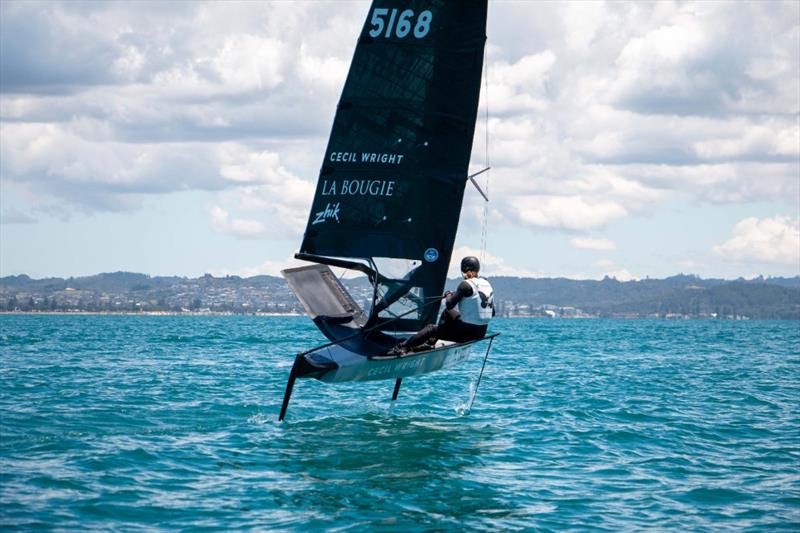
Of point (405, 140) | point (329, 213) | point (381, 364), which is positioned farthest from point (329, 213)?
point (381, 364)

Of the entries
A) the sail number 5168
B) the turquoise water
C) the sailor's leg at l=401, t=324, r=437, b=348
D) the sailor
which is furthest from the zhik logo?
the turquoise water

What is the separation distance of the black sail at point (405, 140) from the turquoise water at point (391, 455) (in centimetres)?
364

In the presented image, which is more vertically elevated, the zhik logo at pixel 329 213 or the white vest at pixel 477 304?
the zhik logo at pixel 329 213

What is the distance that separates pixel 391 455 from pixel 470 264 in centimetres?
436

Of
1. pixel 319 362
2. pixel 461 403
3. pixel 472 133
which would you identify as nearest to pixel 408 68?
pixel 472 133

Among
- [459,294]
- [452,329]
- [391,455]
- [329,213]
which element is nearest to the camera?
[391,455]

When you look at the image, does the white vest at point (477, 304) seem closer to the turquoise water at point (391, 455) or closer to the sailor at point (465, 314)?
the sailor at point (465, 314)

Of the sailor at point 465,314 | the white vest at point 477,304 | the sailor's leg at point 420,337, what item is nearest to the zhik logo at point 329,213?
the sailor at point 465,314

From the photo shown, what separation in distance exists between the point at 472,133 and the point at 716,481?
855 centimetres

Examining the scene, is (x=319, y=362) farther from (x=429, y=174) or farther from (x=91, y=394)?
(x=91, y=394)

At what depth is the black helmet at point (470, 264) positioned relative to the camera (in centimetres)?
2009

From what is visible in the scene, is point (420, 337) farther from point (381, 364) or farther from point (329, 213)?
point (329, 213)

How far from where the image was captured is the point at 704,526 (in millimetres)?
13453

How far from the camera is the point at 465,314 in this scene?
2006cm
